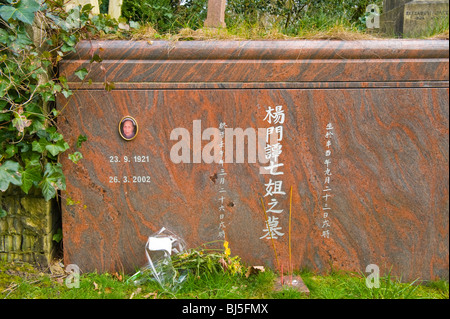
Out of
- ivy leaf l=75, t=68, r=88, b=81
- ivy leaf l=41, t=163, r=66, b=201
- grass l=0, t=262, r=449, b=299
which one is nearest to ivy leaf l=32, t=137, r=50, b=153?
ivy leaf l=41, t=163, r=66, b=201

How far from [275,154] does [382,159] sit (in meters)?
0.74

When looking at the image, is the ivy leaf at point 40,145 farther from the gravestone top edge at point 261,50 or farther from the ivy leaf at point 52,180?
the gravestone top edge at point 261,50

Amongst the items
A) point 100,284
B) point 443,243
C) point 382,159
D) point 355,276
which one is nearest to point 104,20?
point 100,284

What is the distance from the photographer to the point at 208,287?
2.40 m

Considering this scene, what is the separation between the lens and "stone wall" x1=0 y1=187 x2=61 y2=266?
2.57m

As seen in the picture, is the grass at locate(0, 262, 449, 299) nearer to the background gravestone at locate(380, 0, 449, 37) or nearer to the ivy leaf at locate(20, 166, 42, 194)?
the ivy leaf at locate(20, 166, 42, 194)

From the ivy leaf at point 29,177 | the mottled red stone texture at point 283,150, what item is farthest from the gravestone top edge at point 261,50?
the ivy leaf at point 29,177

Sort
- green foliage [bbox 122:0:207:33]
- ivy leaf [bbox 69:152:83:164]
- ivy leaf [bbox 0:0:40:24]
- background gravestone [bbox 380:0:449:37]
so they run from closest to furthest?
Answer: ivy leaf [bbox 0:0:40:24]
ivy leaf [bbox 69:152:83:164]
background gravestone [bbox 380:0:449:37]
green foliage [bbox 122:0:207:33]

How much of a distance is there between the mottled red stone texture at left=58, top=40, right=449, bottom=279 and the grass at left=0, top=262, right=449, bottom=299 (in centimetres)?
13

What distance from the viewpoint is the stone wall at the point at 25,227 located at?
2574 millimetres

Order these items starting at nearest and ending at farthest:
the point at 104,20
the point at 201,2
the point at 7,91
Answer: the point at 7,91 < the point at 104,20 < the point at 201,2

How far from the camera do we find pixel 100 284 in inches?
97.7

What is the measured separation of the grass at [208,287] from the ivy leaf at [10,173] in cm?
71

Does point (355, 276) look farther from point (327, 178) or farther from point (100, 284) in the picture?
point (100, 284)
